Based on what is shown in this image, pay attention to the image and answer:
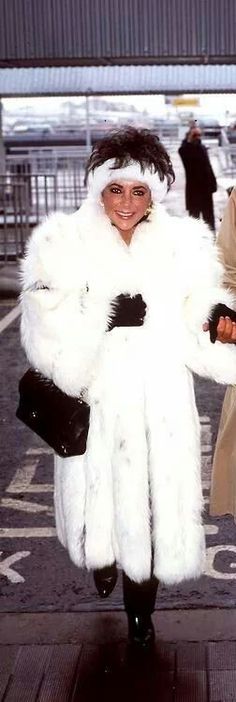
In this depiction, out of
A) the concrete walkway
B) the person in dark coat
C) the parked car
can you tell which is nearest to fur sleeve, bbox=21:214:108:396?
the concrete walkway

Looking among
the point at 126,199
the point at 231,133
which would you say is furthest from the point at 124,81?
the point at 126,199

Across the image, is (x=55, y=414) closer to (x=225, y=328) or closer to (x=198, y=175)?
(x=225, y=328)

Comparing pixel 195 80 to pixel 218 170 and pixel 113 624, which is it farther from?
pixel 113 624

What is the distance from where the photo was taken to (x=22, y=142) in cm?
3588

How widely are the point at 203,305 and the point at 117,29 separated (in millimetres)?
12880

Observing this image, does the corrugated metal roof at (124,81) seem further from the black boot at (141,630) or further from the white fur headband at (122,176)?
the black boot at (141,630)

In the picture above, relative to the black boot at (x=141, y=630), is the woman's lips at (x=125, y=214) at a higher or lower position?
higher

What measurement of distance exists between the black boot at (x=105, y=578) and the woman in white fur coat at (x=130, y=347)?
0.03 meters

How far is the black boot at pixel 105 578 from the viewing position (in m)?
3.62

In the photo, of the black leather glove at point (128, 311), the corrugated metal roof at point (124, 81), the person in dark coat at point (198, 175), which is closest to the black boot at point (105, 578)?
the black leather glove at point (128, 311)

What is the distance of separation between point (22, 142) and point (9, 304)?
25.1 metres

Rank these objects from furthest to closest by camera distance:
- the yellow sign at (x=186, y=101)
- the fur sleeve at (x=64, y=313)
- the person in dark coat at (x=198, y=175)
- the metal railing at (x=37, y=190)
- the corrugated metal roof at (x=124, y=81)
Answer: the yellow sign at (x=186, y=101) → the corrugated metal roof at (x=124, y=81) → the person in dark coat at (x=198, y=175) → the metal railing at (x=37, y=190) → the fur sleeve at (x=64, y=313)

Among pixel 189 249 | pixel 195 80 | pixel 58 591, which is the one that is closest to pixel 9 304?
pixel 58 591

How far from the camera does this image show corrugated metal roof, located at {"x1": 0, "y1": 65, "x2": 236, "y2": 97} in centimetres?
2053
